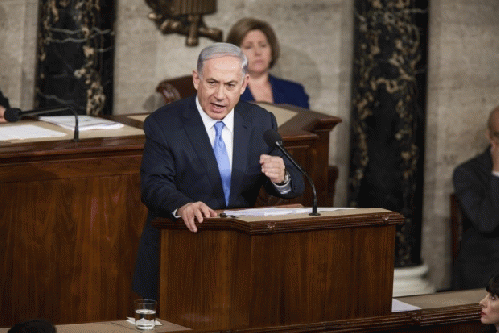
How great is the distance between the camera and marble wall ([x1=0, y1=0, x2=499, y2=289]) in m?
8.41

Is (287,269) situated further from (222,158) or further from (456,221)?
(456,221)

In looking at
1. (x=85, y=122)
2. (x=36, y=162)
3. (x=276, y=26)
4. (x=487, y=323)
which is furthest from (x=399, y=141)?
(x=487, y=323)

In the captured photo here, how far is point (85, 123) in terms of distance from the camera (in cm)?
629

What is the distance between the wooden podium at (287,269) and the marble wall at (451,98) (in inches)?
172

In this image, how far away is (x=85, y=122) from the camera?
20.7ft

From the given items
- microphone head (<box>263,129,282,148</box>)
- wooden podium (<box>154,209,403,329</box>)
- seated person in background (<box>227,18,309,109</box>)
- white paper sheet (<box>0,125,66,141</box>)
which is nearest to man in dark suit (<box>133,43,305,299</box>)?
microphone head (<box>263,129,282,148</box>)

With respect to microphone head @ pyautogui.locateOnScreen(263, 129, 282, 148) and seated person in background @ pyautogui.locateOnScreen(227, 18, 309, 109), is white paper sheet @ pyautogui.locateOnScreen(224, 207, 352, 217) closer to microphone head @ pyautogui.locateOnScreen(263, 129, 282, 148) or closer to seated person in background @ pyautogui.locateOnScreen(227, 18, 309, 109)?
microphone head @ pyautogui.locateOnScreen(263, 129, 282, 148)

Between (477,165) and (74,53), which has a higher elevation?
(74,53)

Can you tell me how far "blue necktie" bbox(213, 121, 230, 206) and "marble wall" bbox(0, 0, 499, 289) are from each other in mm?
3383

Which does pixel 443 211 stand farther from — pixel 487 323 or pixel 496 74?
pixel 487 323

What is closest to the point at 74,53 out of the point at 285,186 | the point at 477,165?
the point at 477,165

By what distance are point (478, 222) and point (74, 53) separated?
8.86 feet

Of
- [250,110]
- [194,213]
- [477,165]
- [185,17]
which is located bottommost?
[194,213]

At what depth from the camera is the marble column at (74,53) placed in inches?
310
